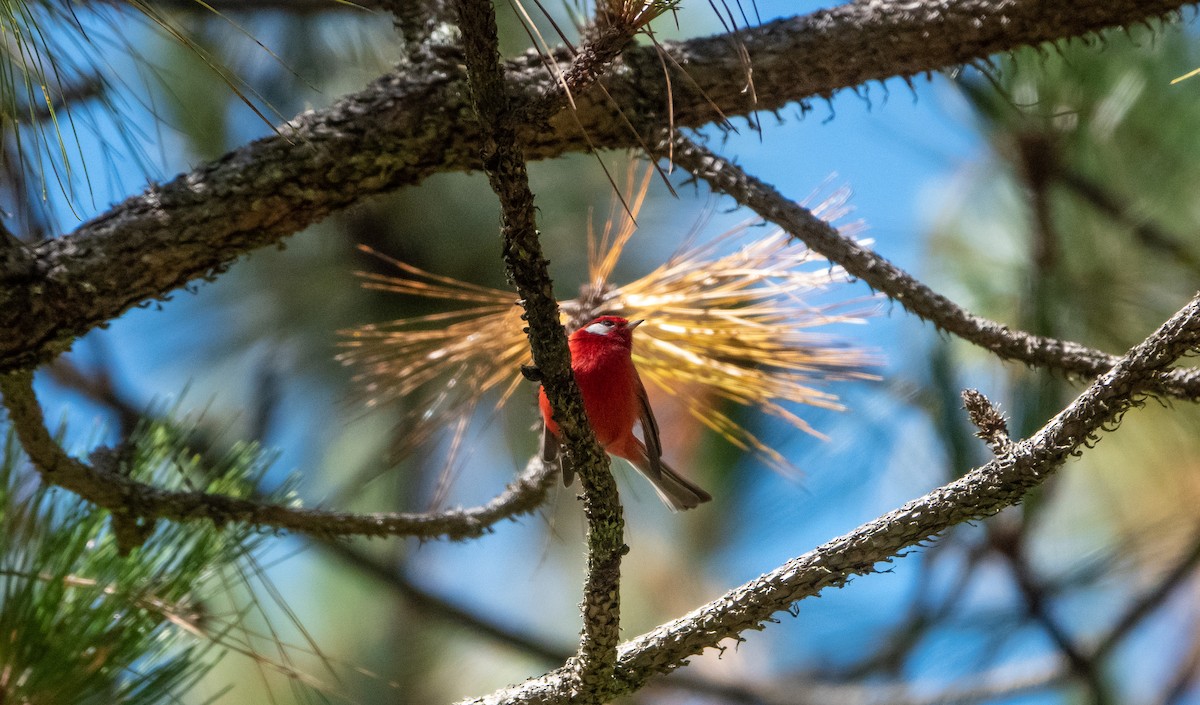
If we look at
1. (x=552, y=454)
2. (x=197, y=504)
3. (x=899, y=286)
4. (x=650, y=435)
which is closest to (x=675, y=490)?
(x=650, y=435)

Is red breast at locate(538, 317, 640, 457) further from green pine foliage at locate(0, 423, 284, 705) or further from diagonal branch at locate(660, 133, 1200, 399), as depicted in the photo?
green pine foliage at locate(0, 423, 284, 705)

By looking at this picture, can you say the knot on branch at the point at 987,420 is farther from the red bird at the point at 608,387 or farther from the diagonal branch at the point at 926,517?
the red bird at the point at 608,387

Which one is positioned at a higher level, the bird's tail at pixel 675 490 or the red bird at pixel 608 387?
the red bird at pixel 608 387

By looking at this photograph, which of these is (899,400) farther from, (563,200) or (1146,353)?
(1146,353)

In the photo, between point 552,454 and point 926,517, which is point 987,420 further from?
point 552,454

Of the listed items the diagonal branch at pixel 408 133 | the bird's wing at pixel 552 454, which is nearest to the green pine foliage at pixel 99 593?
the diagonal branch at pixel 408 133

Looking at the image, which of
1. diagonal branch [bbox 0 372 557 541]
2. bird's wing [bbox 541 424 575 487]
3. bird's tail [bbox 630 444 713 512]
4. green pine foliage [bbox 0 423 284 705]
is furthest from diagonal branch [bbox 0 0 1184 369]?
bird's tail [bbox 630 444 713 512]
